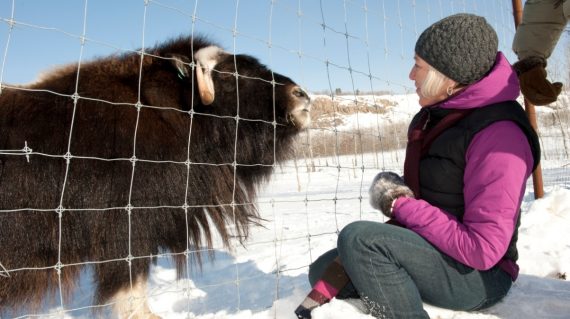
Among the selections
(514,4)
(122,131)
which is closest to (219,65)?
(122,131)

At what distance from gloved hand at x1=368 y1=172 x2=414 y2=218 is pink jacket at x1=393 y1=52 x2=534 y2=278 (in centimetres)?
4

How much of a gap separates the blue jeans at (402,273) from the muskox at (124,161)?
3.76 ft

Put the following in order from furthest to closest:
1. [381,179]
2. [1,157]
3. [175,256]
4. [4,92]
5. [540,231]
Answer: [540,231] → [175,256] → [4,92] → [1,157] → [381,179]

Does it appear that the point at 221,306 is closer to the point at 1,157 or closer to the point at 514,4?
the point at 1,157

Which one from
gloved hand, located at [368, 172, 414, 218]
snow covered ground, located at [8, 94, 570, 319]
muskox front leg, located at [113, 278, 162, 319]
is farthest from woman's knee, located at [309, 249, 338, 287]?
muskox front leg, located at [113, 278, 162, 319]

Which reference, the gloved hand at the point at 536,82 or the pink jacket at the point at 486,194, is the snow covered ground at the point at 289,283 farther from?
the gloved hand at the point at 536,82

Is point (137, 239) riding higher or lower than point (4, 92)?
lower

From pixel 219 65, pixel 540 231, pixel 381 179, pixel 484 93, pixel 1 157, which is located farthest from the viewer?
pixel 540 231

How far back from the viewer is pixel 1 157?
2.30 metres

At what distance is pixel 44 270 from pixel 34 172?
0.54 meters

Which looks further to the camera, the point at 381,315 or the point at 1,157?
the point at 1,157

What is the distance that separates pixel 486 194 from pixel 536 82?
1.51 meters

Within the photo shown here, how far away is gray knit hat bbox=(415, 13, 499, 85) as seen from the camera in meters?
1.80

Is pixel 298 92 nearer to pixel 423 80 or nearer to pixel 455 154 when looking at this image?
pixel 423 80
